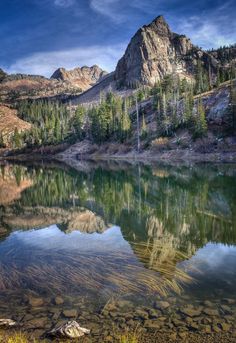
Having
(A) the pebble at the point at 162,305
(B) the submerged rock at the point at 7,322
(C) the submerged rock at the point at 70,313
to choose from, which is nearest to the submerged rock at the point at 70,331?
(C) the submerged rock at the point at 70,313

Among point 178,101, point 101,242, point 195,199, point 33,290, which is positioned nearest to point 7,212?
point 101,242

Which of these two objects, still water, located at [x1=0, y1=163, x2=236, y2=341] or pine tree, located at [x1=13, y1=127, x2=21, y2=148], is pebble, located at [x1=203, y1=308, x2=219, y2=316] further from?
pine tree, located at [x1=13, y1=127, x2=21, y2=148]

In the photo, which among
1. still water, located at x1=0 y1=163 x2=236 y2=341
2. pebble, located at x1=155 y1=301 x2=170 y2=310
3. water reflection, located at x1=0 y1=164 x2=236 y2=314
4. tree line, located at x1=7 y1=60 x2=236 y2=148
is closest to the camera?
still water, located at x1=0 y1=163 x2=236 y2=341

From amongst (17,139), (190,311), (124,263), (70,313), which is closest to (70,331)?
(70,313)

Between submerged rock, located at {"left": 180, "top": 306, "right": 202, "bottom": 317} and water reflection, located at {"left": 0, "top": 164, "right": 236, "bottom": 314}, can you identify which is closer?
submerged rock, located at {"left": 180, "top": 306, "right": 202, "bottom": 317}

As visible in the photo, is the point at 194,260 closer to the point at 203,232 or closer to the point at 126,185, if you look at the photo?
the point at 203,232

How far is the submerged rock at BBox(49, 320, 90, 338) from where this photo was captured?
420 inches

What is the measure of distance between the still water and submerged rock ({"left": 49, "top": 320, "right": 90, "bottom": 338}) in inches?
24.1

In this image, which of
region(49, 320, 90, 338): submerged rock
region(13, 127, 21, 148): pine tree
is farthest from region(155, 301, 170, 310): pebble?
region(13, 127, 21, 148): pine tree

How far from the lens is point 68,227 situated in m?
28.1

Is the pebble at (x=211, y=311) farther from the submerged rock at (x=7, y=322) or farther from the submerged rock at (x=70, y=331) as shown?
the submerged rock at (x=7, y=322)

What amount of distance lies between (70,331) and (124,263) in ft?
23.5

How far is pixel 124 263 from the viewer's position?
17.7 metres

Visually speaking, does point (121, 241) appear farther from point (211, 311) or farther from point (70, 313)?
point (211, 311)
